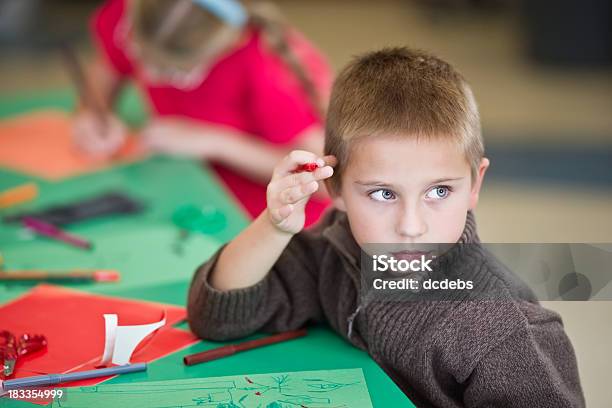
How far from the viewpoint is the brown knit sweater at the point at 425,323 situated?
0.93 m

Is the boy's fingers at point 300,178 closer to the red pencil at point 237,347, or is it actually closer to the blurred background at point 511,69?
the red pencil at point 237,347

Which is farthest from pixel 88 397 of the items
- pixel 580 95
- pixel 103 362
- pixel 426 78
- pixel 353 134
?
pixel 580 95

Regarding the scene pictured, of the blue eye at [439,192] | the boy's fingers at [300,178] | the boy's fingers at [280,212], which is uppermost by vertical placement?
the boy's fingers at [300,178]

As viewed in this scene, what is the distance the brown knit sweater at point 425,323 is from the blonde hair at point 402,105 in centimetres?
12

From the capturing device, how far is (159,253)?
1319mm

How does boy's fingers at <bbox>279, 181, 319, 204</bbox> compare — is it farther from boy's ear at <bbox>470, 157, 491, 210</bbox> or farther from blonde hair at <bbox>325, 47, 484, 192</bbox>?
boy's ear at <bbox>470, 157, 491, 210</bbox>

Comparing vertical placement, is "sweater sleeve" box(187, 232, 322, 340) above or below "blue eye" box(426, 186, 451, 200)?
below

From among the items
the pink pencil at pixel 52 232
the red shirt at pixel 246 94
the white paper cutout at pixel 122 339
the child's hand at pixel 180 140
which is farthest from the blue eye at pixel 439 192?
the child's hand at pixel 180 140

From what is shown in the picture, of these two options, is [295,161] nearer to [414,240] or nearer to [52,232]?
[414,240]

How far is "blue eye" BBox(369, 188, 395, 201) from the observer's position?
3.11ft

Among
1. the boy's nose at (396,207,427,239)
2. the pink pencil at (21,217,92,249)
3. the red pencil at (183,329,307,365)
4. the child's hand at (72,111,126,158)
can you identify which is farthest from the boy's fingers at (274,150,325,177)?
the child's hand at (72,111,126,158)

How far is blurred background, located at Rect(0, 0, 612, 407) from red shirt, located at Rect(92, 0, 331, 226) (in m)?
0.23

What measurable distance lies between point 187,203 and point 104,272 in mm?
282

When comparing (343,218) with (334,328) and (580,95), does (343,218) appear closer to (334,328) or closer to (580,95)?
(334,328)
